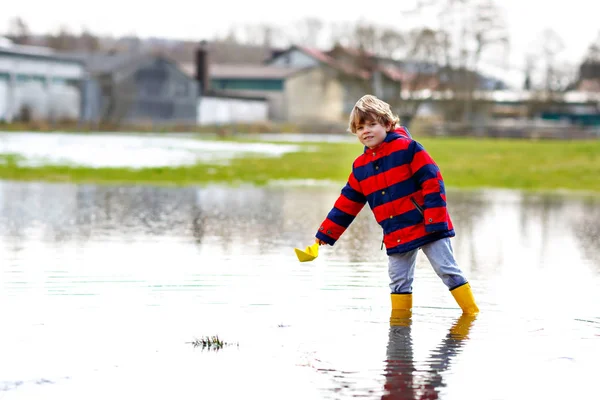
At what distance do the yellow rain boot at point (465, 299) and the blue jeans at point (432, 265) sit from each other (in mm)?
36

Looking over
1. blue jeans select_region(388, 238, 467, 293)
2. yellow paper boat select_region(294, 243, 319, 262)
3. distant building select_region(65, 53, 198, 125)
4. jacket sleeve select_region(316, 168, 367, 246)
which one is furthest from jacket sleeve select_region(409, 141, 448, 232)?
distant building select_region(65, 53, 198, 125)

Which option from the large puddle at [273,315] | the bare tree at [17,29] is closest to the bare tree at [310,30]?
the bare tree at [17,29]

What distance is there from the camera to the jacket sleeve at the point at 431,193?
733 centimetres

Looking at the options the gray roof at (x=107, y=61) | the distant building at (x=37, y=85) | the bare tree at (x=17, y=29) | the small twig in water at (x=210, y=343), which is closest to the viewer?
the small twig in water at (x=210, y=343)

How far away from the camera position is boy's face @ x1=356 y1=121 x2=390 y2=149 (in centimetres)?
733

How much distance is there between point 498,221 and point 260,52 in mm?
147729

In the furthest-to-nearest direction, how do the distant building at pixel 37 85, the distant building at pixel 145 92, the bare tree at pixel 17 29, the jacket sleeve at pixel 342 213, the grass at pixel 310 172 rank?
the bare tree at pixel 17 29 → the distant building at pixel 145 92 → the distant building at pixel 37 85 → the grass at pixel 310 172 → the jacket sleeve at pixel 342 213

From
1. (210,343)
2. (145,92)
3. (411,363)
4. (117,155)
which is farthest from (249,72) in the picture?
(411,363)

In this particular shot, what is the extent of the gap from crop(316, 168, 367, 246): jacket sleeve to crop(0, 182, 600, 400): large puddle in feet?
1.67

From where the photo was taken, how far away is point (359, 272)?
33.5 feet

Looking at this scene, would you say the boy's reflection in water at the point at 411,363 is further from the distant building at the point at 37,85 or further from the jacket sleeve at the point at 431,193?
the distant building at the point at 37,85

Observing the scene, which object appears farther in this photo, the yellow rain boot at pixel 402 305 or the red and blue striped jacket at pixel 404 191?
the yellow rain boot at pixel 402 305

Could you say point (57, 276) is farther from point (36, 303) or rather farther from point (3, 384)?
point (3, 384)

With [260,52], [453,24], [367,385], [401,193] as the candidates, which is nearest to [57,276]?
[401,193]
